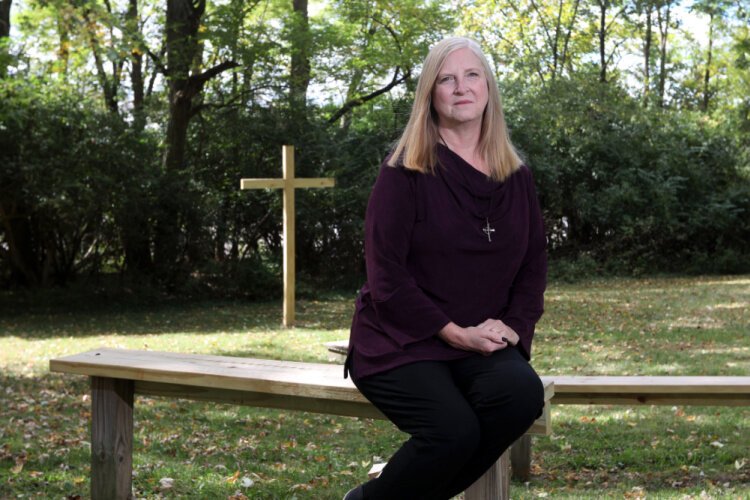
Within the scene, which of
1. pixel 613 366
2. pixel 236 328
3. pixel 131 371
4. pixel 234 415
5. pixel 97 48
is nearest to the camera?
pixel 131 371

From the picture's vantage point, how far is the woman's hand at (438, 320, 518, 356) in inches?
130

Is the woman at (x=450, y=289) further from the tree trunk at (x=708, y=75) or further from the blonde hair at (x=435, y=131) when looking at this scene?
the tree trunk at (x=708, y=75)

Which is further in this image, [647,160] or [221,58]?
[647,160]

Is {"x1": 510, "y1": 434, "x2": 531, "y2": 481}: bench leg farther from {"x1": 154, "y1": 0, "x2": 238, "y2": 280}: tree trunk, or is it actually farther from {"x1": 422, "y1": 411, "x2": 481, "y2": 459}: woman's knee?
{"x1": 154, "y1": 0, "x2": 238, "y2": 280}: tree trunk

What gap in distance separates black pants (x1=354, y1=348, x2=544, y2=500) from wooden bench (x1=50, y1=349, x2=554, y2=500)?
0.25m

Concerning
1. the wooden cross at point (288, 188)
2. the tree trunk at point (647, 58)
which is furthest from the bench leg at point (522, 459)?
the tree trunk at point (647, 58)

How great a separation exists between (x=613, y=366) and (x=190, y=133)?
12875 mm

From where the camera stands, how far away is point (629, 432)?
21.7 feet

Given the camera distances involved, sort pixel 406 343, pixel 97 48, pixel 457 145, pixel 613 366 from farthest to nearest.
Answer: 1. pixel 97 48
2. pixel 613 366
3. pixel 457 145
4. pixel 406 343

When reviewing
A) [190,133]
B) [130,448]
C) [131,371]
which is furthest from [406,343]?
[190,133]

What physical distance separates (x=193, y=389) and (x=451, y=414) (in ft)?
5.22

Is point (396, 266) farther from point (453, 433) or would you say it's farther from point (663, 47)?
point (663, 47)

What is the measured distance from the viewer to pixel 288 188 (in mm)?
14109

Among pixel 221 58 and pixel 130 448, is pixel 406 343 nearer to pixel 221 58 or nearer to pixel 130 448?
pixel 130 448
